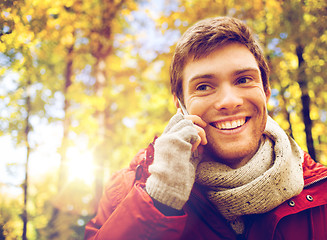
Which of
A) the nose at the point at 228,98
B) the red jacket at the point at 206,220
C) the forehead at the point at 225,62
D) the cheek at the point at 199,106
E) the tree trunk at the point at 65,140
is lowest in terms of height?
the tree trunk at the point at 65,140

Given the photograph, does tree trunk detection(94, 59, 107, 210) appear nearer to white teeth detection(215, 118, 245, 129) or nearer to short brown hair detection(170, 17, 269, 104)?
short brown hair detection(170, 17, 269, 104)

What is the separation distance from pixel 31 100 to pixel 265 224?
360 cm

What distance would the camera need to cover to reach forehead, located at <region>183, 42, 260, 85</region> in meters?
1.44

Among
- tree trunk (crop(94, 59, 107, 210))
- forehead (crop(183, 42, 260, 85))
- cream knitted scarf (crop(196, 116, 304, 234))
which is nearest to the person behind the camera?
cream knitted scarf (crop(196, 116, 304, 234))

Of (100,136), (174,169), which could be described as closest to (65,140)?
(100,136)

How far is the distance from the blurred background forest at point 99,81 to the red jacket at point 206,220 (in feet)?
4.46

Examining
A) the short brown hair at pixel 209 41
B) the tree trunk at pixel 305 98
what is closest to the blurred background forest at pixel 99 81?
the tree trunk at pixel 305 98

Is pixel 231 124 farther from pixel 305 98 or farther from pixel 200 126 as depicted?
pixel 305 98

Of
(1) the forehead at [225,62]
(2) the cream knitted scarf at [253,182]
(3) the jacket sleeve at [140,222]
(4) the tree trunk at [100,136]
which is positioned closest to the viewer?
(3) the jacket sleeve at [140,222]

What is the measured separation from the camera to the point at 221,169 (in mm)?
1428

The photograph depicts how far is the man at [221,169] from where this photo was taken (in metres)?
1.24

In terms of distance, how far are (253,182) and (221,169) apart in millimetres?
205

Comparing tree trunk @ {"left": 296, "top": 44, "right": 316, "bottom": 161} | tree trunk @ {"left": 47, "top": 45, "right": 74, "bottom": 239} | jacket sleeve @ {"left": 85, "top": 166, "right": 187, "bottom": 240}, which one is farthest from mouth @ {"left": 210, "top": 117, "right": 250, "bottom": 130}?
tree trunk @ {"left": 47, "top": 45, "right": 74, "bottom": 239}

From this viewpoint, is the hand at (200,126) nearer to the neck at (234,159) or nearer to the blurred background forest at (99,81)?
the neck at (234,159)
